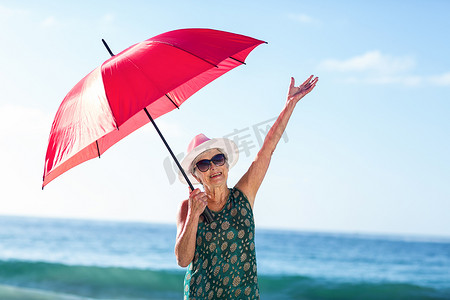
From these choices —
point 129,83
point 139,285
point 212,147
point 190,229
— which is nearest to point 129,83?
point 129,83

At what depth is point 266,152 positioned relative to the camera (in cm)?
351

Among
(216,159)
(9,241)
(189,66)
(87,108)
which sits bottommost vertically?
(216,159)

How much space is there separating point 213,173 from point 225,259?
0.53 metres

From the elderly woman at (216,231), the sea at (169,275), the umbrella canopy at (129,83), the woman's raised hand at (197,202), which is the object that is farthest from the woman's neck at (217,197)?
the sea at (169,275)

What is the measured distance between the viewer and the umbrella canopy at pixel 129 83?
3.29m

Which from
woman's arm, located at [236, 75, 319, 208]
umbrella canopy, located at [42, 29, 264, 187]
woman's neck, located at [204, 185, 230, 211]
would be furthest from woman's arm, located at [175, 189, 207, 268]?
umbrella canopy, located at [42, 29, 264, 187]

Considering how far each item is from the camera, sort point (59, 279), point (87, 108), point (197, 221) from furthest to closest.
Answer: point (59, 279) < point (87, 108) < point (197, 221)

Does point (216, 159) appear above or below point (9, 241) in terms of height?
below

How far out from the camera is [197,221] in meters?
3.16

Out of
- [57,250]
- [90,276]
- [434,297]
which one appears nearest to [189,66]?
[90,276]

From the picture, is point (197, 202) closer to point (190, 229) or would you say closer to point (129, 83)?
point (190, 229)

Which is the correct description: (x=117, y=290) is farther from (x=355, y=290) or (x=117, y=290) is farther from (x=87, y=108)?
(x=87, y=108)

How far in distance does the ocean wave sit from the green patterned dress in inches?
396

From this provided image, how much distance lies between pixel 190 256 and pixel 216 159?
617 mm
